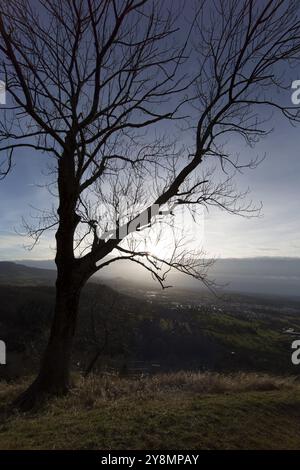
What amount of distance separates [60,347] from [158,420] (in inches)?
159

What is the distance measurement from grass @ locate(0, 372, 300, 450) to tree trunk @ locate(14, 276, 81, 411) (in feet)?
1.70

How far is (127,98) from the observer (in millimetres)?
9516

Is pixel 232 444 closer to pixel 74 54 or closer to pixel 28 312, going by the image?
pixel 74 54

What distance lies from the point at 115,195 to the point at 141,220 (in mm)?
1539

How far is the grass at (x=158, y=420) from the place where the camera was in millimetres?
5387

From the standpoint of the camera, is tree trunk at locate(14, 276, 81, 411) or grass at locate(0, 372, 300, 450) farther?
tree trunk at locate(14, 276, 81, 411)

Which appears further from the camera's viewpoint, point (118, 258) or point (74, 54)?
point (118, 258)

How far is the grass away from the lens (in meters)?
5.39

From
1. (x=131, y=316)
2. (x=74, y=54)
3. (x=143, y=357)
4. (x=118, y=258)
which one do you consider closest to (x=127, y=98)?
(x=74, y=54)

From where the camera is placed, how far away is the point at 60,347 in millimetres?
9500

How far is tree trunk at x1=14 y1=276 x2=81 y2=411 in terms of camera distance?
30.2 feet

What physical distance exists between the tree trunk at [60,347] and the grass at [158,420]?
0.52m

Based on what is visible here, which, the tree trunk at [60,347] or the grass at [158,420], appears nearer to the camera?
the grass at [158,420]
